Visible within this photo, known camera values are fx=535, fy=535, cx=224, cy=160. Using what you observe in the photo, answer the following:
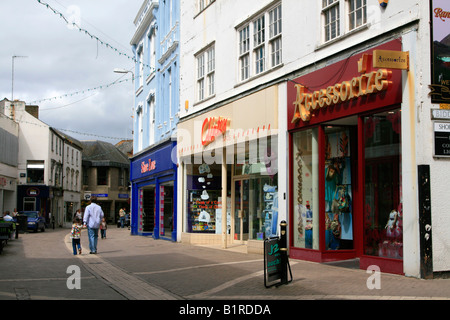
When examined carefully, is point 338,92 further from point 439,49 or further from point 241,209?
point 241,209

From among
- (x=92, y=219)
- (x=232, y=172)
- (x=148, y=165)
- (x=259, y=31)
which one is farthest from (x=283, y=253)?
(x=148, y=165)

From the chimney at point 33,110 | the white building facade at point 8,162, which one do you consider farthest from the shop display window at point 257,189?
the chimney at point 33,110

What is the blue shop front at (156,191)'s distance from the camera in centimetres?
2288

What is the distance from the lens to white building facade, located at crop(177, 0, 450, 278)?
964cm

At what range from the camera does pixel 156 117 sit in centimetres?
2641

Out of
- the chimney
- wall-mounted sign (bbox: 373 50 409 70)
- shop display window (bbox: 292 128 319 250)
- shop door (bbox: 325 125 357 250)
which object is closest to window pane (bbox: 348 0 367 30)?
wall-mounted sign (bbox: 373 50 409 70)

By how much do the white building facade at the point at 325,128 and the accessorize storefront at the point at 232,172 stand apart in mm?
57

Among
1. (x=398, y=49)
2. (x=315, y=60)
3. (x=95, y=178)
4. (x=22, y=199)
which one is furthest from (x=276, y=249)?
(x=95, y=178)

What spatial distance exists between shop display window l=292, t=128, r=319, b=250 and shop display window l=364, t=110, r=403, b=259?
1.95 m

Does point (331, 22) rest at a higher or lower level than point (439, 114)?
higher

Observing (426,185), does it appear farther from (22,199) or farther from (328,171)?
(22,199)

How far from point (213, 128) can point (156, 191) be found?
798cm

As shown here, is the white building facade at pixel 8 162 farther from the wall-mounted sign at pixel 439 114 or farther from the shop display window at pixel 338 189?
the wall-mounted sign at pixel 439 114

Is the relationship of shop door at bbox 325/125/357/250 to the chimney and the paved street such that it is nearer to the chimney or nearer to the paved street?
the paved street
